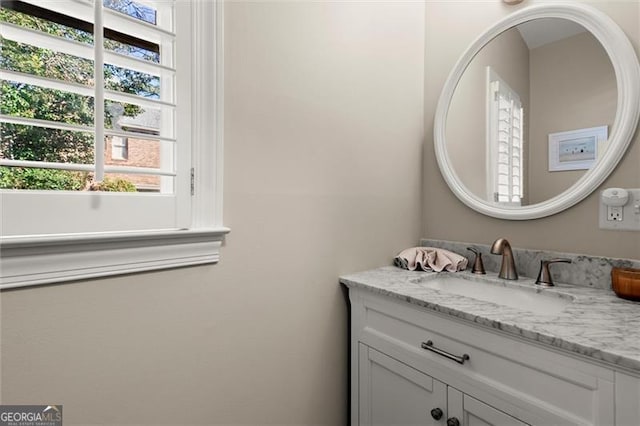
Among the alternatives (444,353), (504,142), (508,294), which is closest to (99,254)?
(444,353)

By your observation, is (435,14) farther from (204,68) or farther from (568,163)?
(204,68)

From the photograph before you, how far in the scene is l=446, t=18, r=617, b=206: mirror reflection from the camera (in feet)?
3.86

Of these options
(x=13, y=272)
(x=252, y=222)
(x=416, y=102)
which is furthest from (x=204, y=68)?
(x=416, y=102)

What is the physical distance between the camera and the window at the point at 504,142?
136cm

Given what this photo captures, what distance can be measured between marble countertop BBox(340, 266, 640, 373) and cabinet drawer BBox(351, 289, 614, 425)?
0.04 metres

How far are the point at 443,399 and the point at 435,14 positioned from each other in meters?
1.70

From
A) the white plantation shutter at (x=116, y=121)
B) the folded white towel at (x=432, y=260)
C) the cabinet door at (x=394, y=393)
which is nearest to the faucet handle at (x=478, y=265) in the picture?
the folded white towel at (x=432, y=260)

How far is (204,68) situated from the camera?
1.01 meters

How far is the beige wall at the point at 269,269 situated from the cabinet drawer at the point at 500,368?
304 millimetres

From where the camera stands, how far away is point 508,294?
1.24m

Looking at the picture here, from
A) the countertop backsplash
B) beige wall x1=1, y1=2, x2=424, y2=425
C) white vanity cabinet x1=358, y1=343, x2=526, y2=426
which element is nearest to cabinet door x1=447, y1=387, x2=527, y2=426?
white vanity cabinet x1=358, y1=343, x2=526, y2=426

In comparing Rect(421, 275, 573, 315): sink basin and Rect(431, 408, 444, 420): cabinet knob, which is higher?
Rect(421, 275, 573, 315): sink basin

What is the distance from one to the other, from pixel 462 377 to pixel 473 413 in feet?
0.31

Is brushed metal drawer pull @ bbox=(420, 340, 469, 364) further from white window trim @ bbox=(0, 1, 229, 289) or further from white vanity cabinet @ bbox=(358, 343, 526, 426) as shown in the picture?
white window trim @ bbox=(0, 1, 229, 289)
